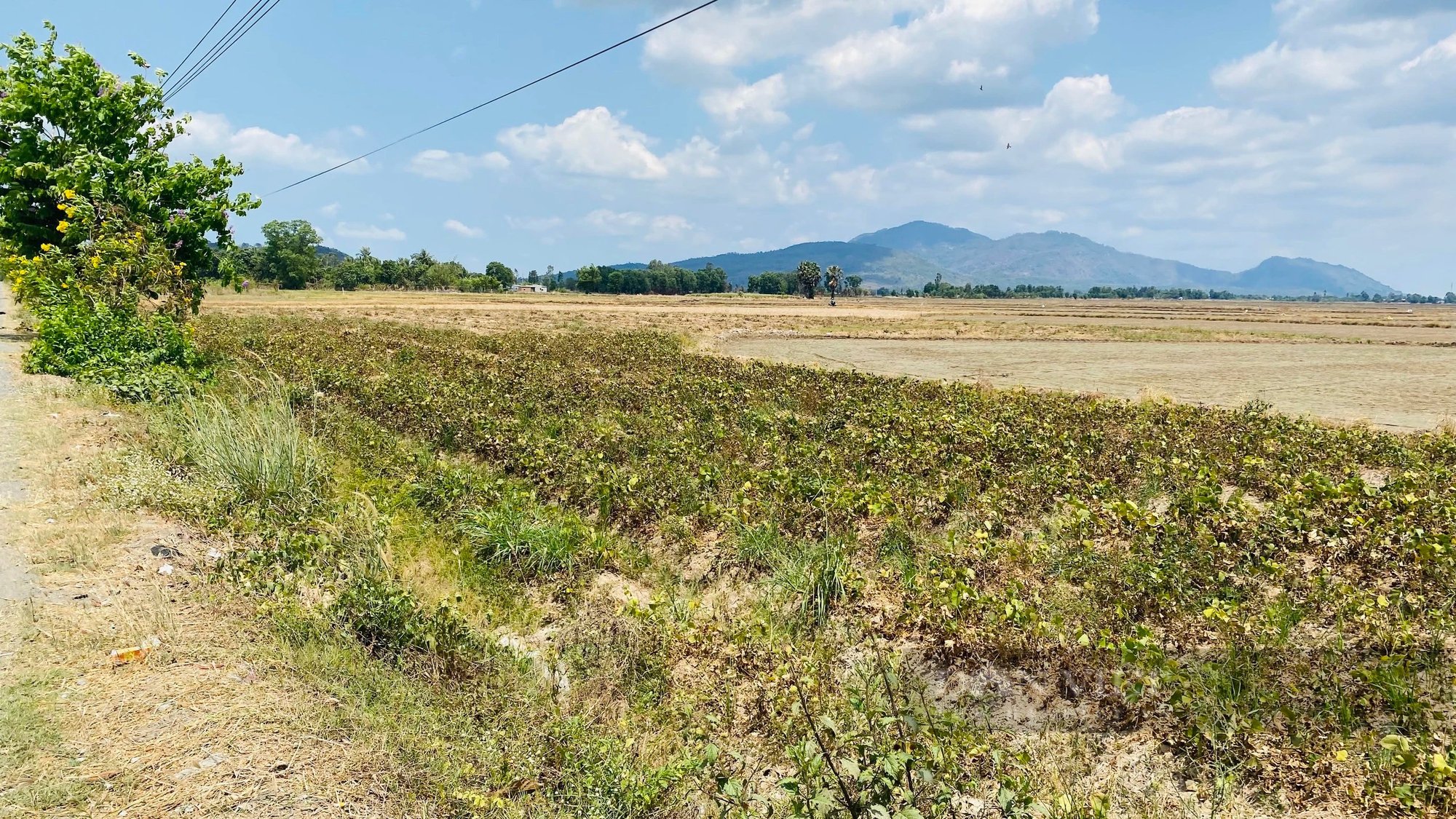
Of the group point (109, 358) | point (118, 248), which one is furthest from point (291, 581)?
point (118, 248)

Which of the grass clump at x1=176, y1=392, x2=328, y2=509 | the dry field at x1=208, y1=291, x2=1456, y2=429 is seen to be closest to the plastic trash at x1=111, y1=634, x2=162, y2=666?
the grass clump at x1=176, y1=392, x2=328, y2=509

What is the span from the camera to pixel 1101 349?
1500 inches

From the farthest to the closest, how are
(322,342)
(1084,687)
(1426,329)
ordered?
(1426,329) → (322,342) → (1084,687)

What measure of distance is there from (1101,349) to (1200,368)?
29.4 ft

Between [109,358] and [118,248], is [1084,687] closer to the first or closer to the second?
[109,358]

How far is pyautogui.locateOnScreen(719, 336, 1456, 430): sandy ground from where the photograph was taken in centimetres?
1995

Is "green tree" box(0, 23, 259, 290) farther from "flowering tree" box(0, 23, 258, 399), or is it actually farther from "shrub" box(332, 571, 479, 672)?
"shrub" box(332, 571, 479, 672)

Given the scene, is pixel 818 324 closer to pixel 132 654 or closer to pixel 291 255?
pixel 132 654

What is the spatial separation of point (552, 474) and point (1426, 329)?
78.1 m

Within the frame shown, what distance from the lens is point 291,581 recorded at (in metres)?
6.28

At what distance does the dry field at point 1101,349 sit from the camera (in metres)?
21.8

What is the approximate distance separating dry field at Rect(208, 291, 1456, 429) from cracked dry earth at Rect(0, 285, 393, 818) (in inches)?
788

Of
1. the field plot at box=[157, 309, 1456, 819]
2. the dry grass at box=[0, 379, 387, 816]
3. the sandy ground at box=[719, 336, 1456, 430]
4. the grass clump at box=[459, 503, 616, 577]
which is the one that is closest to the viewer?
the dry grass at box=[0, 379, 387, 816]

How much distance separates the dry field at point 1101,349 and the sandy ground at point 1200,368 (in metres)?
0.08
